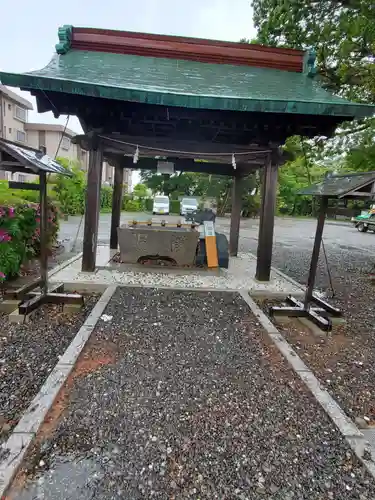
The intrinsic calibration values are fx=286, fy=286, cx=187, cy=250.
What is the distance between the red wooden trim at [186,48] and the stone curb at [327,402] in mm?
5217

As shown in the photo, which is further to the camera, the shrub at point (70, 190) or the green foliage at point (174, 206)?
the green foliage at point (174, 206)

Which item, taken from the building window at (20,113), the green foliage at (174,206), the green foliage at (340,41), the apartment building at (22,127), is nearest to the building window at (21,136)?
the apartment building at (22,127)

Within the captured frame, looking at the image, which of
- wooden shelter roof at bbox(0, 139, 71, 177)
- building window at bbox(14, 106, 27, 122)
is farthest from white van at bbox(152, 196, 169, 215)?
wooden shelter roof at bbox(0, 139, 71, 177)

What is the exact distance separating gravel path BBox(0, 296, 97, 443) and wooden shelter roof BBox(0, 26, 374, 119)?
287cm

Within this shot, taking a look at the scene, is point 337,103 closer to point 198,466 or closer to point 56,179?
point 198,466

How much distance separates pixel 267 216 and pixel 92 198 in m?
3.13

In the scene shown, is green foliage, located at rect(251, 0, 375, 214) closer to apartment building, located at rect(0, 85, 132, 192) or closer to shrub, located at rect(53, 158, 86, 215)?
shrub, located at rect(53, 158, 86, 215)

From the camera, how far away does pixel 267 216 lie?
5.20 m

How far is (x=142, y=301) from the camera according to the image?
4234 millimetres

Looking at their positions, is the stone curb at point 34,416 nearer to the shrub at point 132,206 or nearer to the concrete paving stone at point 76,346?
the concrete paving stone at point 76,346

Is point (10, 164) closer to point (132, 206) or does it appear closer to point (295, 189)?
point (132, 206)

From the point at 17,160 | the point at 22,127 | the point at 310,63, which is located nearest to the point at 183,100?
the point at 17,160

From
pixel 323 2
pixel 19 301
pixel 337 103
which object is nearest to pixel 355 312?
pixel 337 103

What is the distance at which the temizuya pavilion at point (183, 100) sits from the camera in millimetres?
3739
